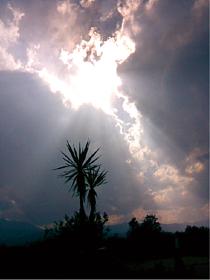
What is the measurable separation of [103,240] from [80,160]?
31.3ft

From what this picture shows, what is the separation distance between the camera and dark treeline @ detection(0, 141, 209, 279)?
23656 mm

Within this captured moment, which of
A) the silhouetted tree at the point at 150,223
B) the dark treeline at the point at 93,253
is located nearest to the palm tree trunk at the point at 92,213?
the dark treeline at the point at 93,253

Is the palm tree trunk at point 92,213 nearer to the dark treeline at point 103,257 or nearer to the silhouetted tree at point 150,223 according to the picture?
the dark treeline at point 103,257

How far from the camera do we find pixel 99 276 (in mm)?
22859

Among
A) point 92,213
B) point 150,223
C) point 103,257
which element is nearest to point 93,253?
point 103,257

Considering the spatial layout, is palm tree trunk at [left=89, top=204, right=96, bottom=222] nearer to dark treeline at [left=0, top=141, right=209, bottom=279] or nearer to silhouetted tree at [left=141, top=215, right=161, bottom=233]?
dark treeline at [left=0, top=141, right=209, bottom=279]

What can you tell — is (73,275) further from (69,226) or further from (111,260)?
(69,226)

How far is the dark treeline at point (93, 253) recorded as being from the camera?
77.6 feet

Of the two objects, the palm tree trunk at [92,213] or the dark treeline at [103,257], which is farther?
the palm tree trunk at [92,213]

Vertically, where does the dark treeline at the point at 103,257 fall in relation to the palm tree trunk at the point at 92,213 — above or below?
below

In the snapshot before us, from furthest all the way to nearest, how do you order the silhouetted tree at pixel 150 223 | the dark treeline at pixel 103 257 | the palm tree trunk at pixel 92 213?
the silhouetted tree at pixel 150 223 → the palm tree trunk at pixel 92 213 → the dark treeline at pixel 103 257

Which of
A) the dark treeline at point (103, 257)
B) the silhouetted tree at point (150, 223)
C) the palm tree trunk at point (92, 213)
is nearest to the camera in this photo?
the dark treeline at point (103, 257)

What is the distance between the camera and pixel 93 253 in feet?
98.9

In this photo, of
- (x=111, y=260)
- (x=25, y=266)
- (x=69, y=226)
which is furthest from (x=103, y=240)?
(x=25, y=266)
